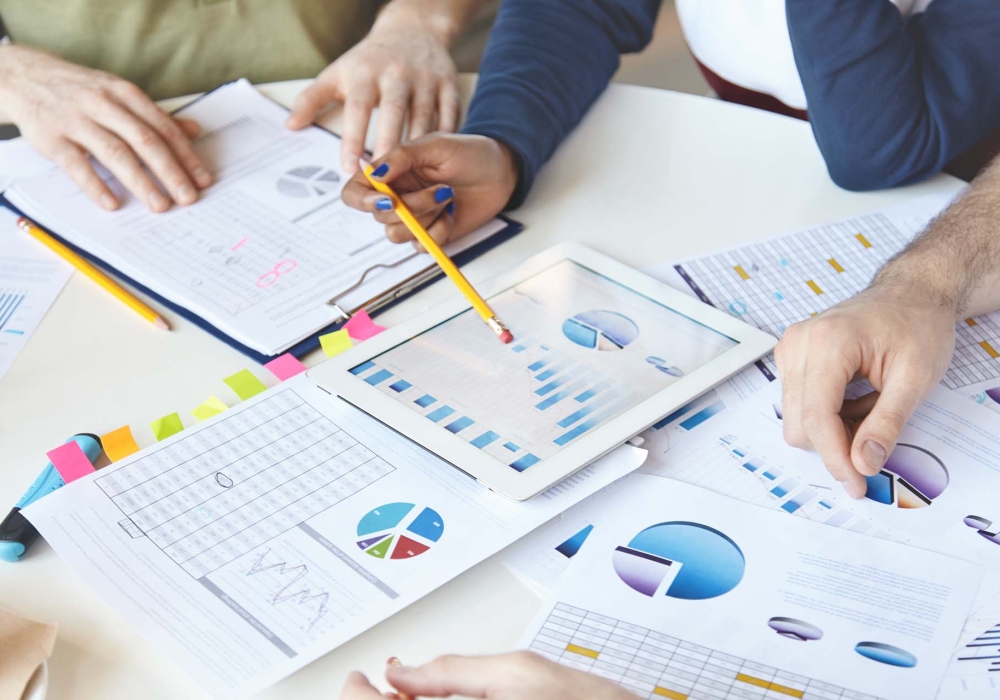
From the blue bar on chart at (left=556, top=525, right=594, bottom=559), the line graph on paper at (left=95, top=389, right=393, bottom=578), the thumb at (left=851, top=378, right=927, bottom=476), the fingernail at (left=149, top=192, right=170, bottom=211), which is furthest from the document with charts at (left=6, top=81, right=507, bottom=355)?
the thumb at (left=851, top=378, right=927, bottom=476)

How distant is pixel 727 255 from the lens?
3.07 feet

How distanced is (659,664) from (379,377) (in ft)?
1.07

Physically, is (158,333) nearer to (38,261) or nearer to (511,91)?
(38,261)

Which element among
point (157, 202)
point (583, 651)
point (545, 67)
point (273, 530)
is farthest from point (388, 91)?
point (583, 651)

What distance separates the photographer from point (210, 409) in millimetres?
767

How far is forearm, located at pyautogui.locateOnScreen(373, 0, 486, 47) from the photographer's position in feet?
4.12

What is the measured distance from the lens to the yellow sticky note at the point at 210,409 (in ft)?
2.50

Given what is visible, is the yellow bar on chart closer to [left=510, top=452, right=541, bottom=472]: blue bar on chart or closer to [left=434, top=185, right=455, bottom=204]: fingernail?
[left=510, top=452, right=541, bottom=472]: blue bar on chart

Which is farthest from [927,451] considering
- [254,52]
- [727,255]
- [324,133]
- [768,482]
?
[254,52]

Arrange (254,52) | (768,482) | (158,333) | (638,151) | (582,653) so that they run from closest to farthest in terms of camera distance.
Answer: (582,653) < (768,482) < (158,333) < (638,151) < (254,52)

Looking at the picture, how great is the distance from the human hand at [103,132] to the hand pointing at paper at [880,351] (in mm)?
665

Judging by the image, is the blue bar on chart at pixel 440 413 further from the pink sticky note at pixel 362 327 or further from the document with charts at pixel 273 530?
the pink sticky note at pixel 362 327

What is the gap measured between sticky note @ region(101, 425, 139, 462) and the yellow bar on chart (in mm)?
371

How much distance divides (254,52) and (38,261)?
1.94 feet
